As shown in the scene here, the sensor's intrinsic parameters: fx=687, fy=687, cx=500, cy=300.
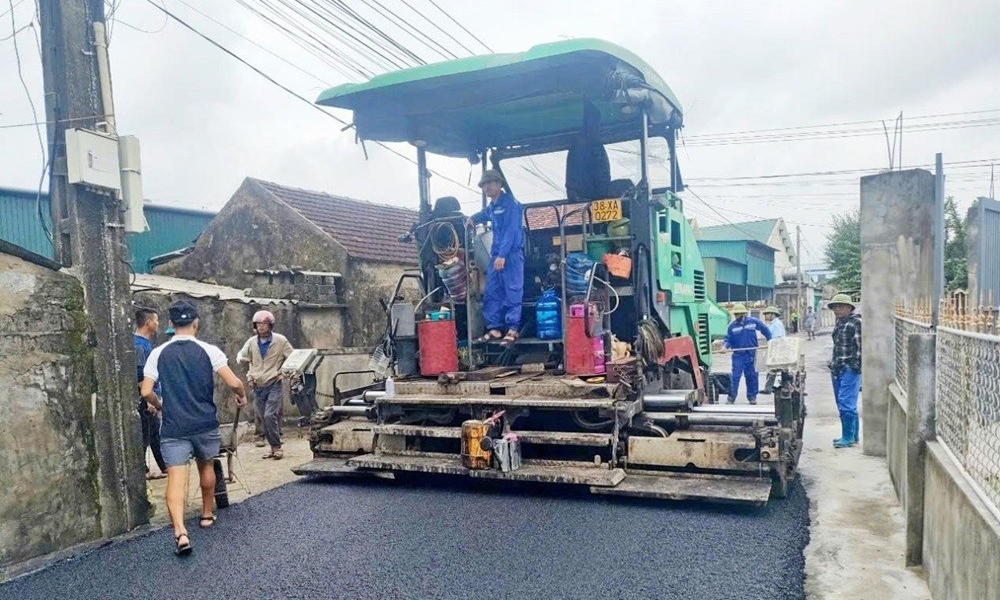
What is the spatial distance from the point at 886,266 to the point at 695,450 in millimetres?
2776

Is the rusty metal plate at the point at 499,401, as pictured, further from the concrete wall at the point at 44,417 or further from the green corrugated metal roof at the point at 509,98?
the green corrugated metal roof at the point at 509,98

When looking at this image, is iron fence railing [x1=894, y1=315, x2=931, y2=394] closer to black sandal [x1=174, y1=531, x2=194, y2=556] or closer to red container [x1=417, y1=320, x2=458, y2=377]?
red container [x1=417, y1=320, x2=458, y2=377]

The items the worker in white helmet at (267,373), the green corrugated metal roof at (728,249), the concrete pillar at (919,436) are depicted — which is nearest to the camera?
the concrete pillar at (919,436)

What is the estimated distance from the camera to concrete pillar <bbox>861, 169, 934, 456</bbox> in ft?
18.6

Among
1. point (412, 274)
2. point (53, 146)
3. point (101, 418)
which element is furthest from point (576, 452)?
point (53, 146)

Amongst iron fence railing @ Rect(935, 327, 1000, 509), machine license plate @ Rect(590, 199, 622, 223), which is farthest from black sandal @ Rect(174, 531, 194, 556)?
iron fence railing @ Rect(935, 327, 1000, 509)

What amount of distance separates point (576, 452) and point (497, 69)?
274 centimetres

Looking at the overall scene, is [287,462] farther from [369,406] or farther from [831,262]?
[831,262]

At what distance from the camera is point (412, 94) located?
5250 mm

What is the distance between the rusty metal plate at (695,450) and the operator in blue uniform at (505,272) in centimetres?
133

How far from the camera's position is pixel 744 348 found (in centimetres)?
838

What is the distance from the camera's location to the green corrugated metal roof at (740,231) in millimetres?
32969

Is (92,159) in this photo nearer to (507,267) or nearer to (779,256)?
(507,267)

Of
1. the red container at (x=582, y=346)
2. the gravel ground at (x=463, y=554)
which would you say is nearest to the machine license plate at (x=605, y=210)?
the red container at (x=582, y=346)
